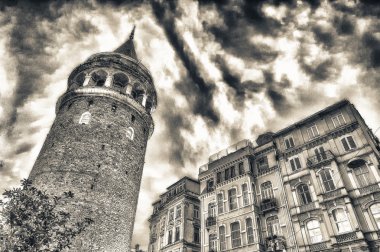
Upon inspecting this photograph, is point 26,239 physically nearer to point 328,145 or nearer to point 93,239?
point 93,239

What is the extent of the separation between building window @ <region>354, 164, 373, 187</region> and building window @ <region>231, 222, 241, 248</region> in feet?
39.2

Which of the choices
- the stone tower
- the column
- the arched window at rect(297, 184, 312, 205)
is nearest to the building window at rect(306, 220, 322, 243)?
the arched window at rect(297, 184, 312, 205)

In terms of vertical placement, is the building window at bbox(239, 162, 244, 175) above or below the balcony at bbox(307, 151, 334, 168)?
above

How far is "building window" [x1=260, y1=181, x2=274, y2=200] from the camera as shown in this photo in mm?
26547

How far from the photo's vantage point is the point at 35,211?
480 inches

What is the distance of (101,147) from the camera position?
906 inches

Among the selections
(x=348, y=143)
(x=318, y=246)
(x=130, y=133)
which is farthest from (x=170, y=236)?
(x=348, y=143)

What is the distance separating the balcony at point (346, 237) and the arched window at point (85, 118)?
912 inches

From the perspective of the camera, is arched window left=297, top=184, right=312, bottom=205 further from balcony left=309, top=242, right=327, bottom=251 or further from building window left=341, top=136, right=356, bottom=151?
building window left=341, top=136, right=356, bottom=151

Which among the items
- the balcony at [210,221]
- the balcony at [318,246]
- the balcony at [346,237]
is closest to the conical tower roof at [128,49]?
the balcony at [210,221]

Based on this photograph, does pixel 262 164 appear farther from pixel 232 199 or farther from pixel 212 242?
pixel 212 242

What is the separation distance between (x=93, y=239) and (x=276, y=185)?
17767mm

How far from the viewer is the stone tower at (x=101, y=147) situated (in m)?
20.2

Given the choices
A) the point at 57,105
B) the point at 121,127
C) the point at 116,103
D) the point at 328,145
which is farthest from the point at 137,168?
the point at 328,145
